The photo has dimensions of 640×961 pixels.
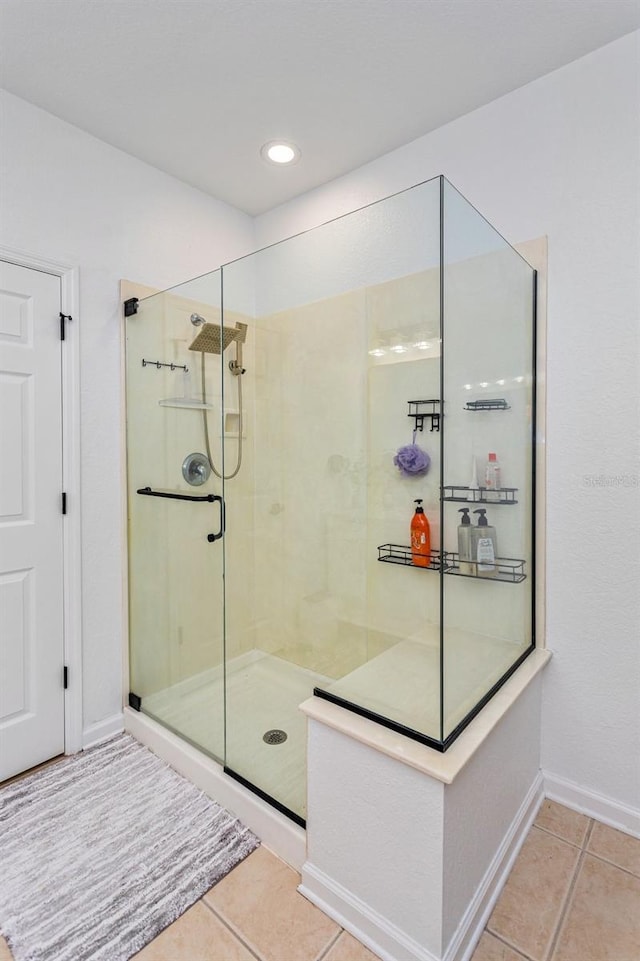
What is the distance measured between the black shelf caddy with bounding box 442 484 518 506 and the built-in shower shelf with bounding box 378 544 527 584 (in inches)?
7.4

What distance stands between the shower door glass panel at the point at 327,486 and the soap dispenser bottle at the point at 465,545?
0.09 m

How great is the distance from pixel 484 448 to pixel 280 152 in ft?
5.65

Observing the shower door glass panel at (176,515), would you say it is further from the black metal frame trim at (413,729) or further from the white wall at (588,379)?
the white wall at (588,379)

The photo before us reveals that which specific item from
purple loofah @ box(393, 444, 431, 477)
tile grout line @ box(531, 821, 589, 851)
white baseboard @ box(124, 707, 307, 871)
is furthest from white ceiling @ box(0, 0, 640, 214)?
tile grout line @ box(531, 821, 589, 851)

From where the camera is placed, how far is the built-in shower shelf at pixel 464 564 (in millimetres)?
1557

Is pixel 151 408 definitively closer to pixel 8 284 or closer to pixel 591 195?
pixel 8 284

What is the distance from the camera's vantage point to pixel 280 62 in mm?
1723

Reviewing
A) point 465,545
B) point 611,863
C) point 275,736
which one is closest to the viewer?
point 611,863

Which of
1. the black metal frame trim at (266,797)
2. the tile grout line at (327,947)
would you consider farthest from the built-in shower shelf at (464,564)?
the tile grout line at (327,947)

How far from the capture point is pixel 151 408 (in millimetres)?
2219

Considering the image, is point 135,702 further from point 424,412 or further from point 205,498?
point 424,412

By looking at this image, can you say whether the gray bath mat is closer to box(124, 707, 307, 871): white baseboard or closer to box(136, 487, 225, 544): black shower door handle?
box(124, 707, 307, 871): white baseboard

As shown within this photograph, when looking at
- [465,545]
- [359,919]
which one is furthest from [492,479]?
[359,919]

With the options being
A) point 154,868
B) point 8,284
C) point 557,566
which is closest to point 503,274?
point 557,566
